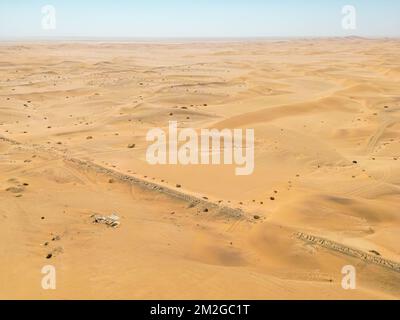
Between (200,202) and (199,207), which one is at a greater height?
(200,202)

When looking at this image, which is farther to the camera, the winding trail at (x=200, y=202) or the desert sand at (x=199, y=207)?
the winding trail at (x=200, y=202)

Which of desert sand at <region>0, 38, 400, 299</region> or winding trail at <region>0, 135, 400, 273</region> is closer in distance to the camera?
desert sand at <region>0, 38, 400, 299</region>

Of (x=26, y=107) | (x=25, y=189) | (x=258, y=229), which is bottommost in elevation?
(x=258, y=229)

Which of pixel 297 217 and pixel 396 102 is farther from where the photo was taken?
pixel 396 102

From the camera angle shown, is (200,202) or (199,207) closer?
(199,207)
